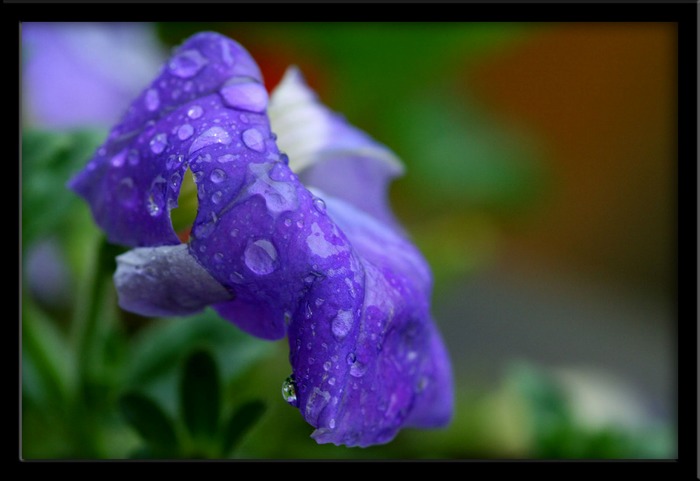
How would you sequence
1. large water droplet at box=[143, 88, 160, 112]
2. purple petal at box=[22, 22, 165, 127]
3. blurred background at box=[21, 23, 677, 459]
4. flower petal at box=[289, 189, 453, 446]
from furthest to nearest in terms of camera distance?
1. purple petal at box=[22, 22, 165, 127]
2. blurred background at box=[21, 23, 677, 459]
3. large water droplet at box=[143, 88, 160, 112]
4. flower petal at box=[289, 189, 453, 446]

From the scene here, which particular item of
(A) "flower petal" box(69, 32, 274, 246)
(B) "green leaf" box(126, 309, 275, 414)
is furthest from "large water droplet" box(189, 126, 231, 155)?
(B) "green leaf" box(126, 309, 275, 414)

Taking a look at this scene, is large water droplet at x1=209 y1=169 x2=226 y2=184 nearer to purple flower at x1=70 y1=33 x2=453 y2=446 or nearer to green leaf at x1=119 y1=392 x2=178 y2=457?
purple flower at x1=70 y1=33 x2=453 y2=446

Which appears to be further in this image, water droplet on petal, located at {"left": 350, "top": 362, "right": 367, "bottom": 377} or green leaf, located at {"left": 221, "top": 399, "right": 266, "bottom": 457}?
green leaf, located at {"left": 221, "top": 399, "right": 266, "bottom": 457}

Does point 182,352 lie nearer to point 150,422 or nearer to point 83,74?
point 150,422

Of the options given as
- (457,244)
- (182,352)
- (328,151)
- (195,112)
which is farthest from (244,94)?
(457,244)

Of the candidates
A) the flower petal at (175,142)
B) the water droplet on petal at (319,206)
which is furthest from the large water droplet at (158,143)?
the water droplet on petal at (319,206)
